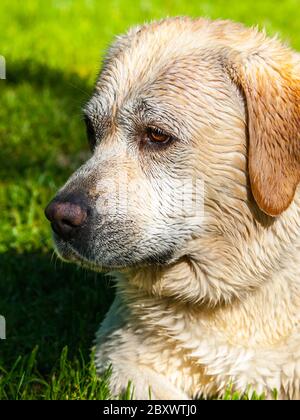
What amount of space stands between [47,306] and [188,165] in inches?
67.9

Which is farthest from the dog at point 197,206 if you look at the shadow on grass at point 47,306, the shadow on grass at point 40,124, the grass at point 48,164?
the shadow on grass at point 40,124

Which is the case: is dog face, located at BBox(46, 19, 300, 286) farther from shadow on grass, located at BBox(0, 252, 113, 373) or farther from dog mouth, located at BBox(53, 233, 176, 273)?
shadow on grass, located at BBox(0, 252, 113, 373)

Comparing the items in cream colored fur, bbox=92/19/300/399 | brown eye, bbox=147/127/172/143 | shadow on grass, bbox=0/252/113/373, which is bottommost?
shadow on grass, bbox=0/252/113/373

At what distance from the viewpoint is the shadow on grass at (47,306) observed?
4.89 m

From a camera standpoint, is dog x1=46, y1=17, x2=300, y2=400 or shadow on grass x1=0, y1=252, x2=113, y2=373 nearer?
dog x1=46, y1=17, x2=300, y2=400

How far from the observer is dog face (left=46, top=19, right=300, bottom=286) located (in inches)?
155

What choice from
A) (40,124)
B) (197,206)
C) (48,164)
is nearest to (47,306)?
(197,206)

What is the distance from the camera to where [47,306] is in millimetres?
5332

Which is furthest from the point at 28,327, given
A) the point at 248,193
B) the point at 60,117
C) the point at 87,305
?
the point at 60,117

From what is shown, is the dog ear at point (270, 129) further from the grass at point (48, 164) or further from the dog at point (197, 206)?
the grass at point (48, 164)

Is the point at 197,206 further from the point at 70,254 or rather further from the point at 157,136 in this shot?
the point at 70,254

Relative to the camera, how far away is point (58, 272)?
5.66m

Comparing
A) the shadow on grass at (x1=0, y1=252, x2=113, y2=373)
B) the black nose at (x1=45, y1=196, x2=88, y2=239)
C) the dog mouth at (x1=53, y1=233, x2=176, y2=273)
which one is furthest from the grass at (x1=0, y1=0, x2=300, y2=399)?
the black nose at (x1=45, y1=196, x2=88, y2=239)

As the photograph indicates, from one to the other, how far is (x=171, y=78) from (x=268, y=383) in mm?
1446
